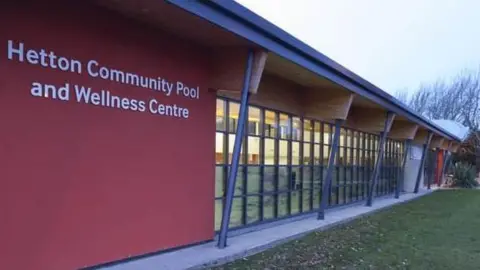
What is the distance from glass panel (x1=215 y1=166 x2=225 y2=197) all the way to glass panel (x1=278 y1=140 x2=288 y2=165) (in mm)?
3080

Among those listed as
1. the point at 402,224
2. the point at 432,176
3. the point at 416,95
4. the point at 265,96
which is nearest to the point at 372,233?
the point at 402,224

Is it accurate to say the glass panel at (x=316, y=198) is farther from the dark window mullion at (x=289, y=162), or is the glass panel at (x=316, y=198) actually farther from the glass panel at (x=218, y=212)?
the glass panel at (x=218, y=212)

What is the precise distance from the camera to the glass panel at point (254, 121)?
12.0m

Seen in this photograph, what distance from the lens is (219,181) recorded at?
35.0 feet

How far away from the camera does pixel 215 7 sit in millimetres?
7500

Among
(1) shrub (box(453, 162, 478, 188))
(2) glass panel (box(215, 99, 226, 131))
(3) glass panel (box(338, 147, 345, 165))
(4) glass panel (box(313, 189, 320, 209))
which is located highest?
(2) glass panel (box(215, 99, 226, 131))

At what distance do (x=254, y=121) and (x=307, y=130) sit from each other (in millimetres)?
3726

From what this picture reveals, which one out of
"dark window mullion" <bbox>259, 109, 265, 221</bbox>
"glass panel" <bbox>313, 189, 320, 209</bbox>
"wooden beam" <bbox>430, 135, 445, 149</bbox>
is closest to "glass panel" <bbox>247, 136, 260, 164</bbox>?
"dark window mullion" <bbox>259, 109, 265, 221</bbox>

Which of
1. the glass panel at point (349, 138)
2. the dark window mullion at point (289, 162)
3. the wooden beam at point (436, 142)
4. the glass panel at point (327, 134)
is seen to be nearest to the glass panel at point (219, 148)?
the dark window mullion at point (289, 162)

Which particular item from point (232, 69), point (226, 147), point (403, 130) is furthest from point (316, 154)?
point (403, 130)

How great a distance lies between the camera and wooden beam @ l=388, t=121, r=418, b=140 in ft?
83.3

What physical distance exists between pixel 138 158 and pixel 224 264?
213 cm

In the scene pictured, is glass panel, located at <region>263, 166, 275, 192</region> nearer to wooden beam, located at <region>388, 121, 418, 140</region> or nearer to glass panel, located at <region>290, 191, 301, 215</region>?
glass panel, located at <region>290, 191, 301, 215</region>

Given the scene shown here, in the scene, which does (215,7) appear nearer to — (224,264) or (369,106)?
(224,264)
